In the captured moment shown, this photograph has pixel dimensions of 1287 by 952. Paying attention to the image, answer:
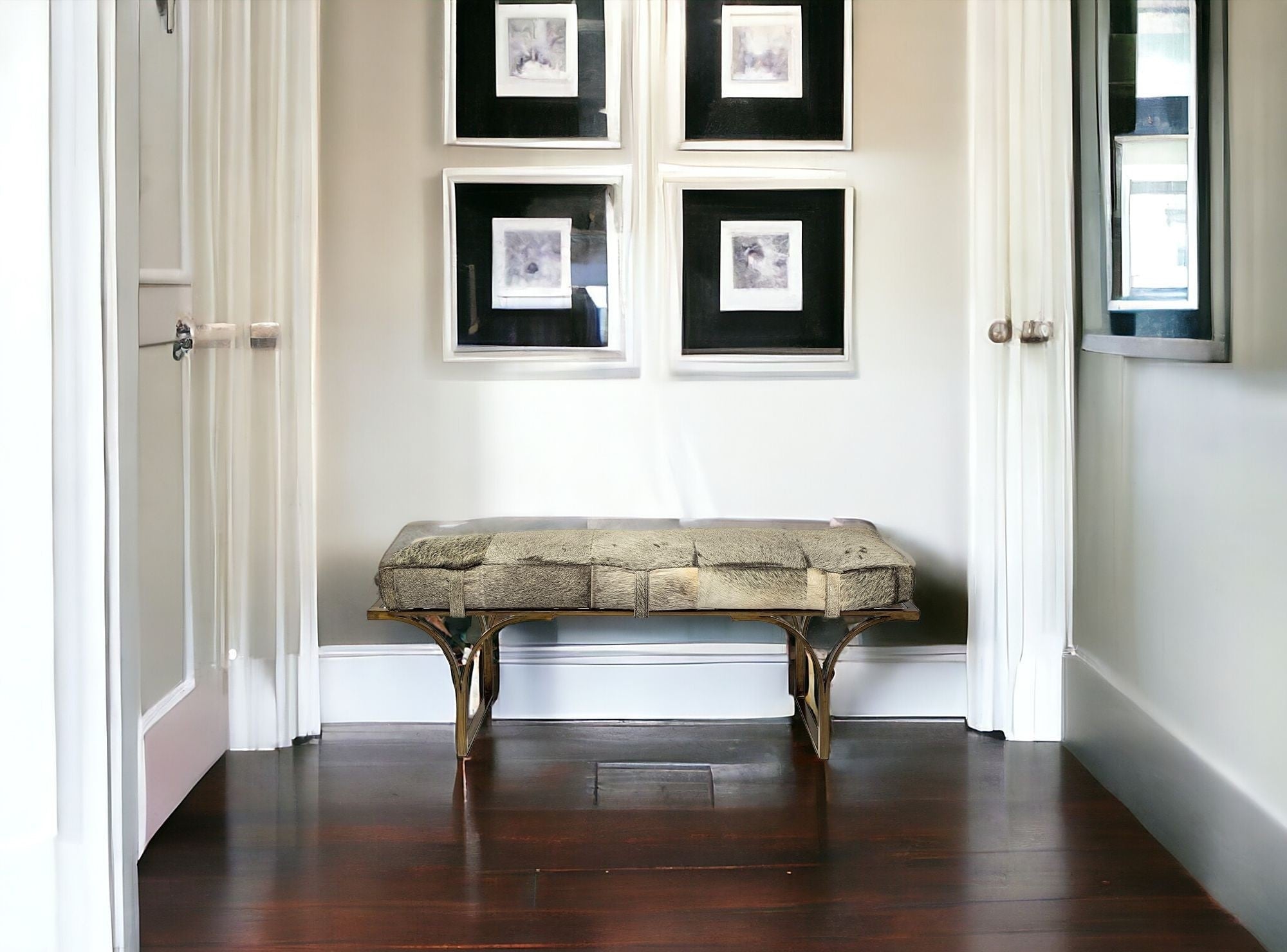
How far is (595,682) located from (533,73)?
154 cm

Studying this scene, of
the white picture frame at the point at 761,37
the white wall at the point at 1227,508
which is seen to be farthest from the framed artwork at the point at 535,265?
the white wall at the point at 1227,508

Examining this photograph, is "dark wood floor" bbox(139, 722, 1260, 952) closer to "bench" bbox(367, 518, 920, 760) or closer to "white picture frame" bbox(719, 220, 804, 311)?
"bench" bbox(367, 518, 920, 760)

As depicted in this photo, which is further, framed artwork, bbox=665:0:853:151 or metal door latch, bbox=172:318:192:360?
framed artwork, bbox=665:0:853:151

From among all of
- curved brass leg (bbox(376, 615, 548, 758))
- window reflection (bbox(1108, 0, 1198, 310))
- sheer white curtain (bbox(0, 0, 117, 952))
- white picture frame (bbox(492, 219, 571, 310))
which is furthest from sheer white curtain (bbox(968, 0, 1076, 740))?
sheer white curtain (bbox(0, 0, 117, 952))

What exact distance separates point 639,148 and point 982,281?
2.98ft

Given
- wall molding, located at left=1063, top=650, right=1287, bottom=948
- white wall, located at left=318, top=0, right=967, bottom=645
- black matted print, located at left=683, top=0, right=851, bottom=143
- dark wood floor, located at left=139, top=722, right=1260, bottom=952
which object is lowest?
dark wood floor, located at left=139, top=722, right=1260, bottom=952

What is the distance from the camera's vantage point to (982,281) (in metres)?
3.04

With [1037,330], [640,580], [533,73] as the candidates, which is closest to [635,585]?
[640,580]

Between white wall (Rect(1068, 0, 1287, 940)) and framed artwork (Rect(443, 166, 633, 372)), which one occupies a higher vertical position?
framed artwork (Rect(443, 166, 633, 372))

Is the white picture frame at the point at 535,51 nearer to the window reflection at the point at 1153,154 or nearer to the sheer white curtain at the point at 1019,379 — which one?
the sheer white curtain at the point at 1019,379

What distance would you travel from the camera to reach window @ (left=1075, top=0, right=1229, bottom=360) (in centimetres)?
215

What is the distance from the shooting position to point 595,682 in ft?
10.4

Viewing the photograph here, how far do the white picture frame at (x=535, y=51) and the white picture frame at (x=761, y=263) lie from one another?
0.54m

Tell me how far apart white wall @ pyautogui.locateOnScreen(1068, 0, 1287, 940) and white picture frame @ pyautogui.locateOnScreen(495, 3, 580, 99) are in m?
1.48
